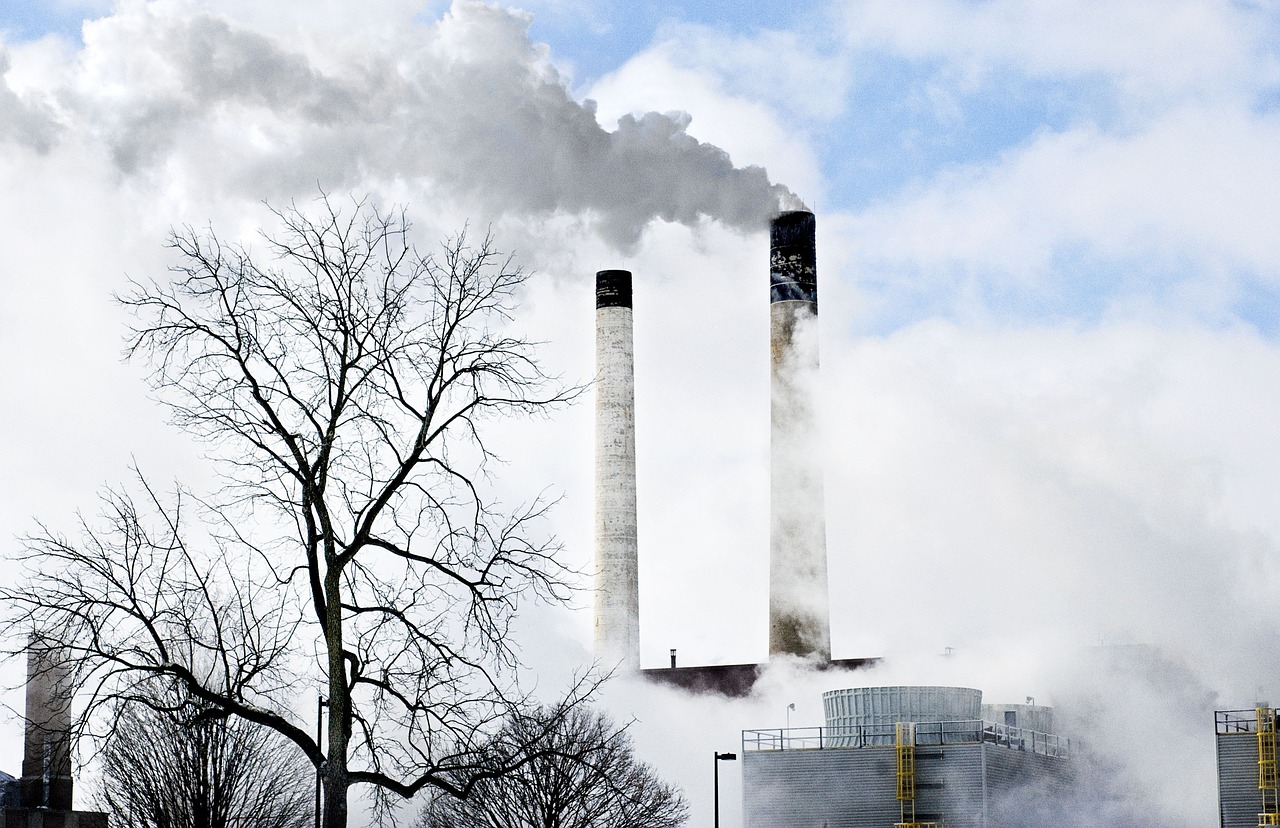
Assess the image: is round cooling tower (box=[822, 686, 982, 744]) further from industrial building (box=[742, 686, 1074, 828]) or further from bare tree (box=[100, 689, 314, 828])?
bare tree (box=[100, 689, 314, 828])

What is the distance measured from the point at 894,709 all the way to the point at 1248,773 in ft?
29.9

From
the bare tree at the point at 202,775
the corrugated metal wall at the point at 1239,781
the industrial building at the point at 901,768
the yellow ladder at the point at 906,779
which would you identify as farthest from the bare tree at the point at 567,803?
the corrugated metal wall at the point at 1239,781

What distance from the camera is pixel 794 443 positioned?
57.7m

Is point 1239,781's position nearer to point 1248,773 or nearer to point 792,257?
point 1248,773

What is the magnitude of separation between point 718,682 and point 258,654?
4585cm

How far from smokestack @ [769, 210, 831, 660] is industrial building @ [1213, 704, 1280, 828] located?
1795 cm

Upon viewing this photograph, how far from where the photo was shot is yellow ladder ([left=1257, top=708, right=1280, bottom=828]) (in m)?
39.1

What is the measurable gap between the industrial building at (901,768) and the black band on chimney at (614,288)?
730 inches

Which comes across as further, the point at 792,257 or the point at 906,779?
the point at 792,257

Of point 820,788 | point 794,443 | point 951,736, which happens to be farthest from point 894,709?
point 794,443

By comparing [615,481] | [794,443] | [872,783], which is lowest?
[872,783]

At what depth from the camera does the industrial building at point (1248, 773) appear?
1544 inches

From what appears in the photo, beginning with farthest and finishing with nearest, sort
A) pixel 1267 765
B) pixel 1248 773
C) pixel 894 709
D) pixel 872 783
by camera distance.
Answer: pixel 894 709 → pixel 872 783 → pixel 1248 773 → pixel 1267 765

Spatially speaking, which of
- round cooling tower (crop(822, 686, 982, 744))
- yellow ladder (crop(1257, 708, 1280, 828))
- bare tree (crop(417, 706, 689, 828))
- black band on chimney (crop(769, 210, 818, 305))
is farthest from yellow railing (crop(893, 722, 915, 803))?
black band on chimney (crop(769, 210, 818, 305))
